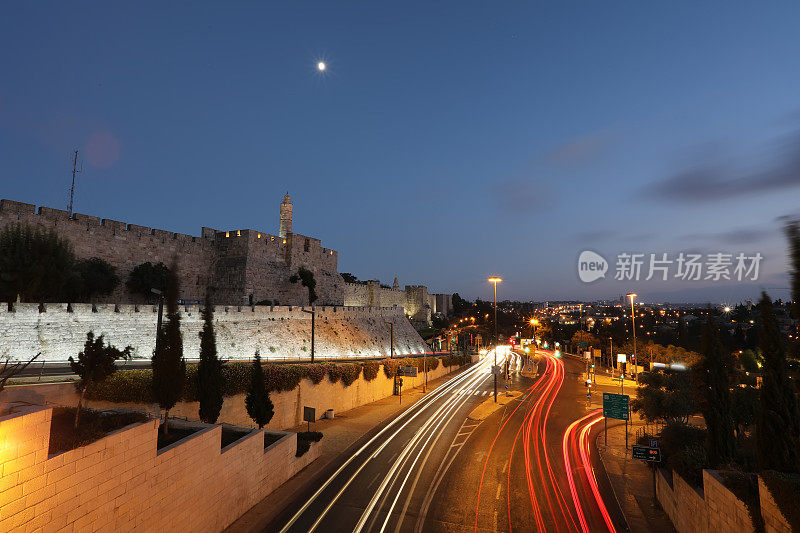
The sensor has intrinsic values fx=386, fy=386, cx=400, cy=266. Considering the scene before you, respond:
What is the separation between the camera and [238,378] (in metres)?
19.5

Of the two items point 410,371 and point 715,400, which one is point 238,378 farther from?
point 715,400

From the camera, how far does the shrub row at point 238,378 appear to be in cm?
1570

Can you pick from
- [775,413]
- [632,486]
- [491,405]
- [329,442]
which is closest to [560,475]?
[632,486]

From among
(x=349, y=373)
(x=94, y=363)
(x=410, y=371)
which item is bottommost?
(x=410, y=371)

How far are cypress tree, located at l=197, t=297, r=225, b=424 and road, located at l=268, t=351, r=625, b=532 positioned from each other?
536 cm

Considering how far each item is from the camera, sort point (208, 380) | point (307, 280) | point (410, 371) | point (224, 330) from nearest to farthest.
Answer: point (208, 380)
point (224, 330)
point (410, 371)
point (307, 280)

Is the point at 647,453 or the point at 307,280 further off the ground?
the point at 307,280

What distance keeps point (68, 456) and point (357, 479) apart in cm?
1053

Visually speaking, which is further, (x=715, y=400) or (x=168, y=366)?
(x=168, y=366)

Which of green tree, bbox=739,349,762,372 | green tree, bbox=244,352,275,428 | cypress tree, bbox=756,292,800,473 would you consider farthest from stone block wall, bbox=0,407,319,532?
green tree, bbox=739,349,762,372

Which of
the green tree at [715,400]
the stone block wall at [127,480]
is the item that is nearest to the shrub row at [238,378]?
the stone block wall at [127,480]

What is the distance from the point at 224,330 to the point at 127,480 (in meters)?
25.4

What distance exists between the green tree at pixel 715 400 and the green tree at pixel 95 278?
134ft

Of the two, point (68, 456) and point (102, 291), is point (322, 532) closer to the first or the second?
point (68, 456)
